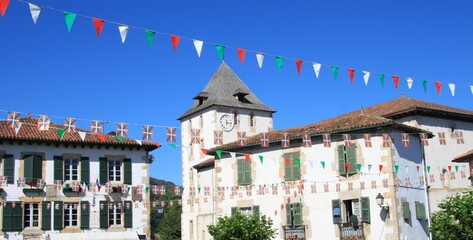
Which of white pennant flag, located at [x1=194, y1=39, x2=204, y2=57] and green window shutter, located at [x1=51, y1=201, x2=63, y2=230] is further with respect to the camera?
green window shutter, located at [x1=51, y1=201, x2=63, y2=230]

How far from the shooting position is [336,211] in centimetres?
3012

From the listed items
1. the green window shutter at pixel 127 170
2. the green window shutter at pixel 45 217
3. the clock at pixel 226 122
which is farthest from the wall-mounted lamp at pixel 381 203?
the clock at pixel 226 122

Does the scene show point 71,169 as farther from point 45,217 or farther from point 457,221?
point 457,221

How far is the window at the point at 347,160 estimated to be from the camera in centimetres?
2978

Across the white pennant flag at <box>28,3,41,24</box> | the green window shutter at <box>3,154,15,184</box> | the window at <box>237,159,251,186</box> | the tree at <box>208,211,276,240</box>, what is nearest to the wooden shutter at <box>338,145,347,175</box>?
the tree at <box>208,211,276,240</box>

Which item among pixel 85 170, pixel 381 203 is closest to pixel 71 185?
pixel 85 170

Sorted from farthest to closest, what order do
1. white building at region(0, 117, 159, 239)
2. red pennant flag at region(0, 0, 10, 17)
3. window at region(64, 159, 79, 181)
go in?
1. window at region(64, 159, 79, 181)
2. white building at region(0, 117, 159, 239)
3. red pennant flag at region(0, 0, 10, 17)

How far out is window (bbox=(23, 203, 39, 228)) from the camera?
31.0m

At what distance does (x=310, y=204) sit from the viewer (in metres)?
31.1

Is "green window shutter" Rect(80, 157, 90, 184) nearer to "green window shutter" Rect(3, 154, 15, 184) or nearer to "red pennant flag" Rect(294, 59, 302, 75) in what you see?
Answer: "green window shutter" Rect(3, 154, 15, 184)

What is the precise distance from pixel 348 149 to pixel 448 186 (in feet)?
22.5

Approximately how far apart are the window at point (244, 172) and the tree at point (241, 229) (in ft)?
15.6

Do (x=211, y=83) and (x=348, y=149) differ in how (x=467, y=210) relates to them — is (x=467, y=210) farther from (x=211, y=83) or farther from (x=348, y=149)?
(x=211, y=83)

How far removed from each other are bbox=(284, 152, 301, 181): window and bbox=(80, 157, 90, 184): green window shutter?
33.1 feet
